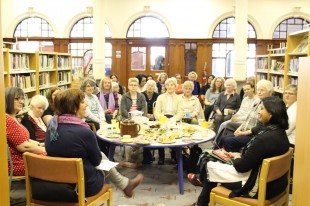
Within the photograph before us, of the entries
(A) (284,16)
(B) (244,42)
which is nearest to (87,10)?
(B) (244,42)

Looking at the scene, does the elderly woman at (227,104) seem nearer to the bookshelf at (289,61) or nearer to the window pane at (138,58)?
the bookshelf at (289,61)

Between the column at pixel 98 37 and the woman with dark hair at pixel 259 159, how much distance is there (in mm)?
8353

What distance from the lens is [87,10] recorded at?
12.3m

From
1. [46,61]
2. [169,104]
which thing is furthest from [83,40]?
[169,104]

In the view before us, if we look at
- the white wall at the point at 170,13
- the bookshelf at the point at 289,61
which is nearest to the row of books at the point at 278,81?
the bookshelf at the point at 289,61

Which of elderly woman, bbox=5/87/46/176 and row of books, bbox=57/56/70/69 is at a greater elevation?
row of books, bbox=57/56/70/69

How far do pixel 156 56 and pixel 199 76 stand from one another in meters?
1.65

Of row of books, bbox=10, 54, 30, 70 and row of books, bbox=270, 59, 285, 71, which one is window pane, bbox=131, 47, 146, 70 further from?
row of books, bbox=10, 54, 30, 70

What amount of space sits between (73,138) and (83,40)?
1046 centimetres

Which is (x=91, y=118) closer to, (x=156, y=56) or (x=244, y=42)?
(x=244, y=42)

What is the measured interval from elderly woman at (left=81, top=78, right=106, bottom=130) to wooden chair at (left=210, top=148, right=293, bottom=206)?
9.63 ft

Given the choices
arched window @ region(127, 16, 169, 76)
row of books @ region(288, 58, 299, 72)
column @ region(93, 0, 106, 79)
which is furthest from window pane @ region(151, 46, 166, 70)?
row of books @ region(288, 58, 299, 72)

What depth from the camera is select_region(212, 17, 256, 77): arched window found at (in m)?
12.3

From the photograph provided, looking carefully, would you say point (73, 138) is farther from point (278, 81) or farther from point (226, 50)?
point (226, 50)
